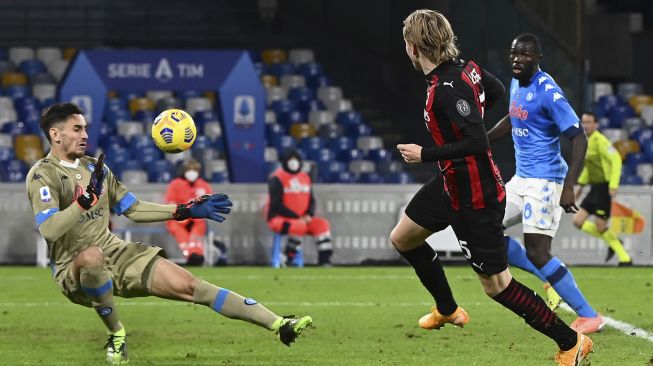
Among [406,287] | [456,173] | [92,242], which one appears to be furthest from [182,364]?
[406,287]

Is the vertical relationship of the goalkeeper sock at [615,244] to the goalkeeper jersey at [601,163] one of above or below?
below

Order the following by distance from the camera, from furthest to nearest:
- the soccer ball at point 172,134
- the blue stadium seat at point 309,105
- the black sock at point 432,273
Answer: the blue stadium seat at point 309,105, the soccer ball at point 172,134, the black sock at point 432,273

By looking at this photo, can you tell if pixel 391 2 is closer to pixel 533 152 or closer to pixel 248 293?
pixel 248 293

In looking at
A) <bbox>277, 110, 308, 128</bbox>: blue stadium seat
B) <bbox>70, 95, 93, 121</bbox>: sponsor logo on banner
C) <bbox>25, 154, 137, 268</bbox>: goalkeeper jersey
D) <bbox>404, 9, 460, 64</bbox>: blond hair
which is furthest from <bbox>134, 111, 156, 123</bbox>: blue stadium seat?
<bbox>404, 9, 460, 64</bbox>: blond hair

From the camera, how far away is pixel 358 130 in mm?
23578

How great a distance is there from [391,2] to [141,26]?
16.6 feet

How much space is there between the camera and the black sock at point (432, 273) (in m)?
8.28

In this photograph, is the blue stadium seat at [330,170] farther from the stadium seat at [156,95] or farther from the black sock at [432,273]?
the black sock at [432,273]

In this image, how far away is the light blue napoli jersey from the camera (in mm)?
9664

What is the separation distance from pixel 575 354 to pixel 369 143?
16.1 m

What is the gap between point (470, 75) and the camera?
287 inches

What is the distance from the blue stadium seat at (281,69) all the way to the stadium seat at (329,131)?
1.68m

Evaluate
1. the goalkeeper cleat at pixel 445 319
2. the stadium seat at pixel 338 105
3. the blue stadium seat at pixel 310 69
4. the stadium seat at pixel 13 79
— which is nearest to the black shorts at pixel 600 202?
the stadium seat at pixel 338 105

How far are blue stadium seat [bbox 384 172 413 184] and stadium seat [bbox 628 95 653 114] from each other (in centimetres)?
595
